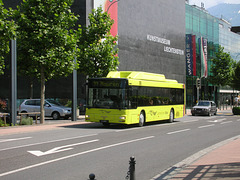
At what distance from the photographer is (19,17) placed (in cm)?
2123

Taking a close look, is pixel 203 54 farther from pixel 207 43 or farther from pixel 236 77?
pixel 236 77

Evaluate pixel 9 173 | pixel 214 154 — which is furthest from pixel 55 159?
pixel 214 154

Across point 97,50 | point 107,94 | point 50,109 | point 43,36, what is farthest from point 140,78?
point 50,109

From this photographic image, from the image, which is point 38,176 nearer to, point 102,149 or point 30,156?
point 30,156

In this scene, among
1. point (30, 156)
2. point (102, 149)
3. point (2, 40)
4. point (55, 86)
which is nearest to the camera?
point (30, 156)

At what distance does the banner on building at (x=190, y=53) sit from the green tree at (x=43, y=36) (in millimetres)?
38169

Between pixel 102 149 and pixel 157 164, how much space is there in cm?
276

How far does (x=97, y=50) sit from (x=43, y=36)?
6251mm

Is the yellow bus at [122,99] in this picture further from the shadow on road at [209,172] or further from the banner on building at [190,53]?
the banner on building at [190,53]

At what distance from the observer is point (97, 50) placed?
26547 millimetres

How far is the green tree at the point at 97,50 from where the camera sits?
26.8 metres

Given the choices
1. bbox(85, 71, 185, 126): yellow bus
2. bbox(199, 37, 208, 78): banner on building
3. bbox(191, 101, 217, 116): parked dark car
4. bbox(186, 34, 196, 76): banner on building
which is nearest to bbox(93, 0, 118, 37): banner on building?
bbox(191, 101, 217, 116): parked dark car

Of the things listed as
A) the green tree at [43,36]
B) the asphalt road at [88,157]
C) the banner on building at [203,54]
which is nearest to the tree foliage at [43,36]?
the green tree at [43,36]

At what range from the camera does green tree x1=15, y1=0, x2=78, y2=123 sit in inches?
819
